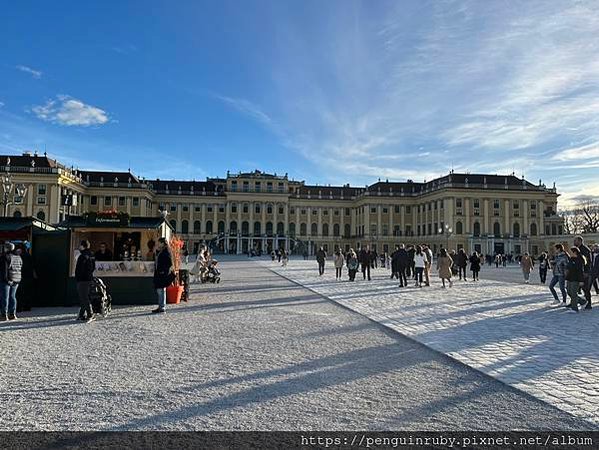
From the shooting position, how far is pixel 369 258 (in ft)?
75.2

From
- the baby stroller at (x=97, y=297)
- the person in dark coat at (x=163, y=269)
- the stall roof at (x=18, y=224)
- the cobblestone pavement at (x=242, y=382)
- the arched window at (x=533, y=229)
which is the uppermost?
the arched window at (x=533, y=229)

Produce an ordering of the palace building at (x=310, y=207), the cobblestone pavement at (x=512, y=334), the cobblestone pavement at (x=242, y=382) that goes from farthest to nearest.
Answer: the palace building at (x=310, y=207) → the cobblestone pavement at (x=512, y=334) → the cobblestone pavement at (x=242, y=382)

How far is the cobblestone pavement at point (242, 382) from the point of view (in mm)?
4113

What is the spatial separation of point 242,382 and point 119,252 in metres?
9.07

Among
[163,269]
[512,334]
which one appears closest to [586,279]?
[512,334]

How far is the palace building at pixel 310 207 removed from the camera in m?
72.1

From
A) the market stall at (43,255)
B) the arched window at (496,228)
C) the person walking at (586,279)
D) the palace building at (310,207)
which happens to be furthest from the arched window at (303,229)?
Answer: the market stall at (43,255)

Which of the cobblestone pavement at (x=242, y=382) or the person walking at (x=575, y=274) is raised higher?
the person walking at (x=575, y=274)

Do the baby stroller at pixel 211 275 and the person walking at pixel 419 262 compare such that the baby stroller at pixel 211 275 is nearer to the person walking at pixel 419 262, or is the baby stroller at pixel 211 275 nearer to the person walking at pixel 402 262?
the person walking at pixel 402 262

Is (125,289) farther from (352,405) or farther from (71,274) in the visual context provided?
(352,405)

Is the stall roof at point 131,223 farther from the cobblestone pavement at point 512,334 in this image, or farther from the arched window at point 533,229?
the arched window at point 533,229

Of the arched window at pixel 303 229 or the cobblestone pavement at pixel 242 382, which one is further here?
the arched window at pixel 303 229

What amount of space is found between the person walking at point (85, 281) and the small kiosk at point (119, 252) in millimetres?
2447

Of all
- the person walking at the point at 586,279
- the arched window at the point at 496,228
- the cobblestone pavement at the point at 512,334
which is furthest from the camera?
the arched window at the point at 496,228
